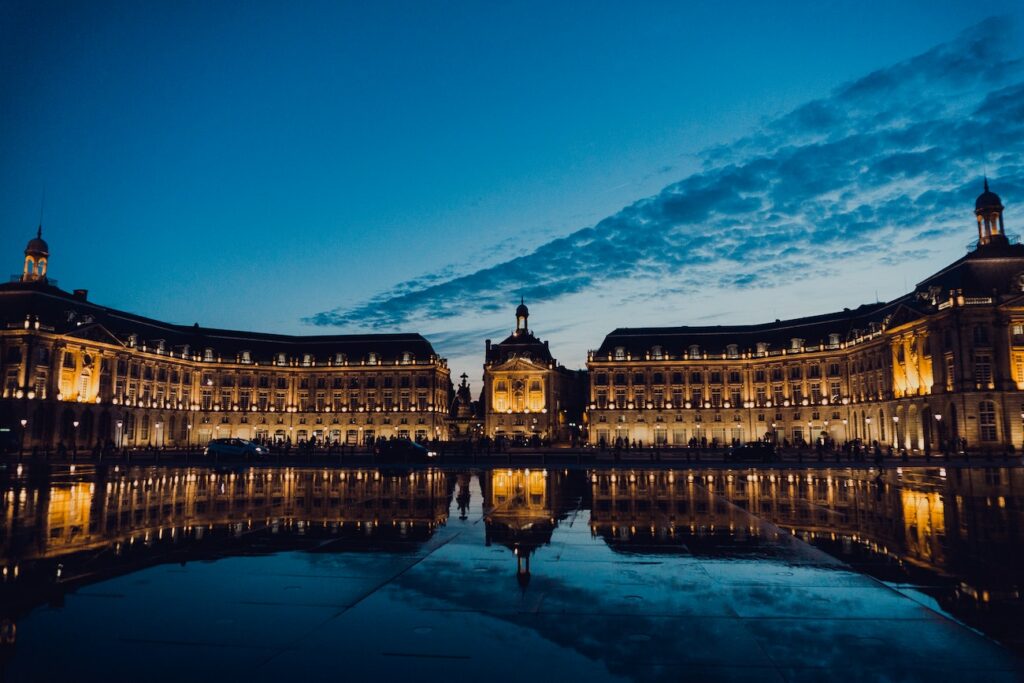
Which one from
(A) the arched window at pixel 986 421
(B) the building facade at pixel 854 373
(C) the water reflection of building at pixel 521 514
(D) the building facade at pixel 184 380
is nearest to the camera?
(C) the water reflection of building at pixel 521 514

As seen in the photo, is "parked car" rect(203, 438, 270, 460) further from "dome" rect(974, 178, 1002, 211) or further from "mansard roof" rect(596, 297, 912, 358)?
"dome" rect(974, 178, 1002, 211)

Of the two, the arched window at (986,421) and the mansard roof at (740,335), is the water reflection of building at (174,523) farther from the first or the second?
the mansard roof at (740,335)

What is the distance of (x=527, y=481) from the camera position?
29969 mm

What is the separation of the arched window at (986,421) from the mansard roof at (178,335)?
248 feet

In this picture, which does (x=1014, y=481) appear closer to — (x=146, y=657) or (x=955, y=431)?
(x=146, y=657)

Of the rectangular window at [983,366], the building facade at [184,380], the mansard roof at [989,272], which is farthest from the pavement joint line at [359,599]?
the building facade at [184,380]

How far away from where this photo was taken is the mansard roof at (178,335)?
259 feet

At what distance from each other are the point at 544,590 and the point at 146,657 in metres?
4.78

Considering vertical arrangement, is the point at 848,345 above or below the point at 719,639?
above

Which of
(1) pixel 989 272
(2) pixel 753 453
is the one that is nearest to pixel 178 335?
(2) pixel 753 453

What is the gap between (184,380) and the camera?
340 ft

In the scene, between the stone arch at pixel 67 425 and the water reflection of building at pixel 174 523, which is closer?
the water reflection of building at pixel 174 523

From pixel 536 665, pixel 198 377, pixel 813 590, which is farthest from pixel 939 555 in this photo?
pixel 198 377

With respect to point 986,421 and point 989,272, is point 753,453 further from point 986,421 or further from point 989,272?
point 989,272
